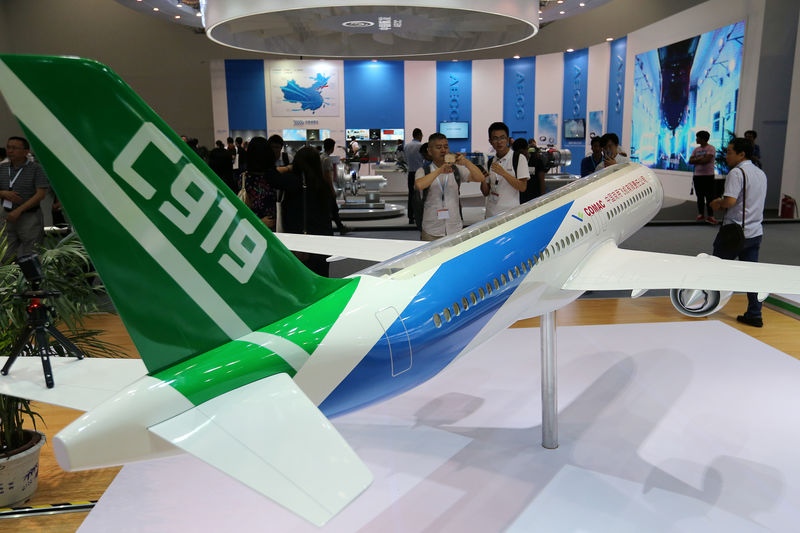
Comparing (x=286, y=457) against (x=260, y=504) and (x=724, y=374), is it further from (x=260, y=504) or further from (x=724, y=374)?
(x=724, y=374)

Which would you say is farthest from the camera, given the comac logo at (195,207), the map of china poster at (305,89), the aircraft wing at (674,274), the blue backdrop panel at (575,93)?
the blue backdrop panel at (575,93)

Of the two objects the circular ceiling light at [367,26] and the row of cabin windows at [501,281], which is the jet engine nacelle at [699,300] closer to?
the row of cabin windows at [501,281]

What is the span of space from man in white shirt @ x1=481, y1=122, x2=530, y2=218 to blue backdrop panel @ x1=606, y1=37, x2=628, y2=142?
14365 millimetres

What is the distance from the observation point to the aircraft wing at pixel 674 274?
13.2ft

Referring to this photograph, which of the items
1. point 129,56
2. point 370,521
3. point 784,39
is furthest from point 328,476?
point 129,56

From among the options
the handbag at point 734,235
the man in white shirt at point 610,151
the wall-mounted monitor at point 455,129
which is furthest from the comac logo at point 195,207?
the wall-mounted monitor at point 455,129

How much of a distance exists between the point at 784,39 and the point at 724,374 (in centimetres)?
1177

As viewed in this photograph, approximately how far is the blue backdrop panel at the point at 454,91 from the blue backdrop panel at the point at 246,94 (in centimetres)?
606

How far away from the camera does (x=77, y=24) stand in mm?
21250

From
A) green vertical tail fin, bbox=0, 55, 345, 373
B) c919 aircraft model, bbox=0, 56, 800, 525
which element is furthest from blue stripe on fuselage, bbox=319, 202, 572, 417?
green vertical tail fin, bbox=0, 55, 345, 373

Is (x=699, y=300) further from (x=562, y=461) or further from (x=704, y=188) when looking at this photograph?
(x=704, y=188)

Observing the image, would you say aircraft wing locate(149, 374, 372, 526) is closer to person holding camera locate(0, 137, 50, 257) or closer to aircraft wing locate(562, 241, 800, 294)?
aircraft wing locate(562, 241, 800, 294)

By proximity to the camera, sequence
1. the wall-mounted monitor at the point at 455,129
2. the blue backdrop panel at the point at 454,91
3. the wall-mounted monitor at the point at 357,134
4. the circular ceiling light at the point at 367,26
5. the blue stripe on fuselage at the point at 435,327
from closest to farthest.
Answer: the blue stripe on fuselage at the point at 435,327 < the circular ceiling light at the point at 367,26 < the wall-mounted monitor at the point at 357,134 < the blue backdrop panel at the point at 454,91 < the wall-mounted monitor at the point at 455,129

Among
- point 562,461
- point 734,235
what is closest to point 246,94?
point 734,235
